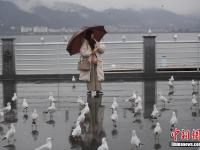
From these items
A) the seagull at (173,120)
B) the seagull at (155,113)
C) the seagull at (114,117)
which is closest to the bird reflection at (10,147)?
the seagull at (114,117)

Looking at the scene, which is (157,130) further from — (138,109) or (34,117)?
(34,117)

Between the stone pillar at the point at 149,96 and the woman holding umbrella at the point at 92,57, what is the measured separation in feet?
4.65

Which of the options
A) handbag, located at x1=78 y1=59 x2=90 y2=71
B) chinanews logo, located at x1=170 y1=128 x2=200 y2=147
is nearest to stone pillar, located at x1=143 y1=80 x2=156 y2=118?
handbag, located at x1=78 y1=59 x2=90 y2=71

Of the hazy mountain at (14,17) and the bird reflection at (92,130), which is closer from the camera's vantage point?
the bird reflection at (92,130)

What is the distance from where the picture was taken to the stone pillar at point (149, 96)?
13.3 meters

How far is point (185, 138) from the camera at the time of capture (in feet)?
32.7

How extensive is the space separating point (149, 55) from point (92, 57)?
6.13m

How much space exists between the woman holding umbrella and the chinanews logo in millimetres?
4369

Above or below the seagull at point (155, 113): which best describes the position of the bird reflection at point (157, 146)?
below

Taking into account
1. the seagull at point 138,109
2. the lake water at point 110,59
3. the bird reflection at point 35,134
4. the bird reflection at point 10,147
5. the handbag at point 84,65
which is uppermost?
the lake water at point 110,59

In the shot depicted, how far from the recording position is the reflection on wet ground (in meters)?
10.3

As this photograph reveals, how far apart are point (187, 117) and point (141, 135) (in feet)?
6.72

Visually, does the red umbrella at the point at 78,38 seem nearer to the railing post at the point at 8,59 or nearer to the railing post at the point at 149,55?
the railing post at the point at 149,55

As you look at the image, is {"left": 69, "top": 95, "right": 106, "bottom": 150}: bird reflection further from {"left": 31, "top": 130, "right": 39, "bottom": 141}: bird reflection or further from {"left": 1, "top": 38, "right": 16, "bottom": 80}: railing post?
{"left": 1, "top": 38, "right": 16, "bottom": 80}: railing post
